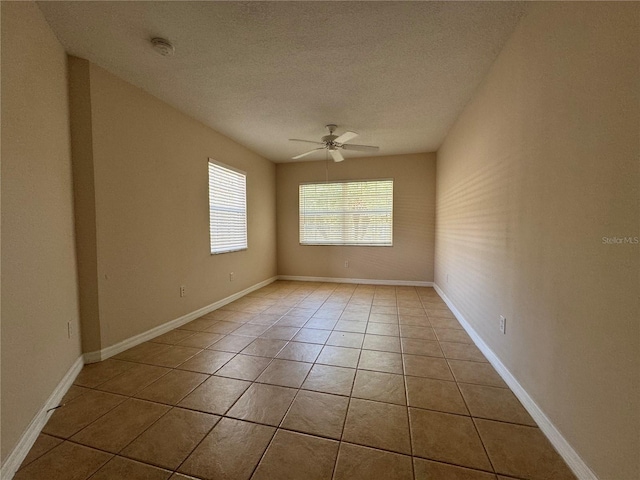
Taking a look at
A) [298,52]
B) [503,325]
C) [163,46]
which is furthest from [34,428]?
[503,325]

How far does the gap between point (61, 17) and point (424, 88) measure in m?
2.79

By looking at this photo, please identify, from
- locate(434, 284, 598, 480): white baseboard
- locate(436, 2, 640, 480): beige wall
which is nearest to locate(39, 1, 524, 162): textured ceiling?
locate(436, 2, 640, 480): beige wall

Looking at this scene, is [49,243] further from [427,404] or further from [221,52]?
[427,404]

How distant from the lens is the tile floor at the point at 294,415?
120cm

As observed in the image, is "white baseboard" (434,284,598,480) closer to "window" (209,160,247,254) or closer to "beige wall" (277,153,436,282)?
"beige wall" (277,153,436,282)

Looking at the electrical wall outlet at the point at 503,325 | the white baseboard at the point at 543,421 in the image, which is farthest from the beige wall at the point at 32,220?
the electrical wall outlet at the point at 503,325

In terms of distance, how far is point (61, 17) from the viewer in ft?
5.36

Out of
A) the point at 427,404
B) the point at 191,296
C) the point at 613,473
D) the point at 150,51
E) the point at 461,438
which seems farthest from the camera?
the point at 191,296

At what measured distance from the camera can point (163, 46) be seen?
1856mm

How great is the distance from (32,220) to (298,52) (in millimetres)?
2057

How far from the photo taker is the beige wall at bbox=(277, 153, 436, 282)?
4.87 meters

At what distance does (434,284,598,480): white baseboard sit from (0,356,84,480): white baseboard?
251 cm

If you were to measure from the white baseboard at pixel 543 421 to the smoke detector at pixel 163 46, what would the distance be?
3.31 metres

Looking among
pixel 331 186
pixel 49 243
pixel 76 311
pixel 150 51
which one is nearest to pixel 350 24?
pixel 150 51
